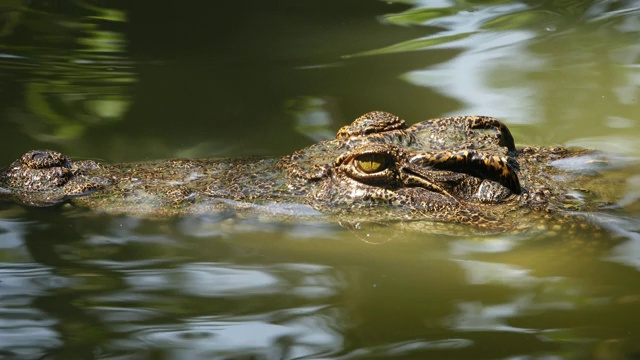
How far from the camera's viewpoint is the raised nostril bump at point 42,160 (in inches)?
189

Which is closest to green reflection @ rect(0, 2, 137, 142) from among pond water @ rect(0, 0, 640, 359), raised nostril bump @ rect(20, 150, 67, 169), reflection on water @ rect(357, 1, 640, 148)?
pond water @ rect(0, 0, 640, 359)

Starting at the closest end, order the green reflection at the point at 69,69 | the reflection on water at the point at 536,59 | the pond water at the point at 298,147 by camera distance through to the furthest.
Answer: the pond water at the point at 298,147, the green reflection at the point at 69,69, the reflection on water at the point at 536,59

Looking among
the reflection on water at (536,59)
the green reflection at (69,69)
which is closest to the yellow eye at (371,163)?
the reflection on water at (536,59)

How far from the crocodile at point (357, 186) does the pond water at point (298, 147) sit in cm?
11

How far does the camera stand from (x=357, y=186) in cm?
479

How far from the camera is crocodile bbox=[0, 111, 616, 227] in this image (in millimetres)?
4727

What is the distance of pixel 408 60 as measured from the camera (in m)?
A: 7.71

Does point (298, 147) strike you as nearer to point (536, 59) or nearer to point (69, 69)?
point (69, 69)

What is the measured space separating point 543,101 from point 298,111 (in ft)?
6.69

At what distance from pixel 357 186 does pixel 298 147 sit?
1326mm

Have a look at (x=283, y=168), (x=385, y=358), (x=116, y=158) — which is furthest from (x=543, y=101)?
(x=385, y=358)

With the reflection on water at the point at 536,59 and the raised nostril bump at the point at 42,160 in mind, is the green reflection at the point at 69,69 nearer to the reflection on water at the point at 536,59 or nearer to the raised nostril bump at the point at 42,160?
the raised nostril bump at the point at 42,160

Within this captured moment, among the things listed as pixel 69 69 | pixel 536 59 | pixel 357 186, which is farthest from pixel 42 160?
pixel 536 59

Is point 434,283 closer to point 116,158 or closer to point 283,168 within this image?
point 283,168
